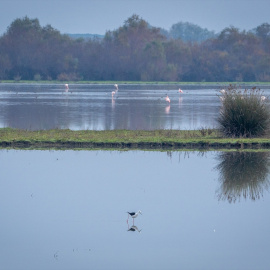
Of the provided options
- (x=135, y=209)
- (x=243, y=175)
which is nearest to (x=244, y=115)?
(x=243, y=175)

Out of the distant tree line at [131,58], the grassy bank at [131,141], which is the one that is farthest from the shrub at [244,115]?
the distant tree line at [131,58]

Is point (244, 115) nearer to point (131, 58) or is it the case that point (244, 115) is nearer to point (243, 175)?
point (243, 175)

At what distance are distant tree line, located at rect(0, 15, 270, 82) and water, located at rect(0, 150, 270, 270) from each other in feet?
270

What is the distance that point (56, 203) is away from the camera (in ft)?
42.6

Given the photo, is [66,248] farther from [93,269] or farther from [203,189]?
[203,189]

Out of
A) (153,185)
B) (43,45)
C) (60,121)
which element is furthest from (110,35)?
(153,185)

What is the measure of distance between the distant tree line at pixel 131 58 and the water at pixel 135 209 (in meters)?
82.4

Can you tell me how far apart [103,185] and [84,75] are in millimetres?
89360

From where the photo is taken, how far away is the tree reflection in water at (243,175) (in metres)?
14.0

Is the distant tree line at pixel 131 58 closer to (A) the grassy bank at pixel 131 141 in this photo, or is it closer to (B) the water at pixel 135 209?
(A) the grassy bank at pixel 131 141

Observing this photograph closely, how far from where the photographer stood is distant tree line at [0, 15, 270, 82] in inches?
3942

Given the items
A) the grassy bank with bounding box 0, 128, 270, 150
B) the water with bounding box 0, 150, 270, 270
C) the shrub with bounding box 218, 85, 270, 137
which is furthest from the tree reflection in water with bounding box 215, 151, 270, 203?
the shrub with bounding box 218, 85, 270, 137

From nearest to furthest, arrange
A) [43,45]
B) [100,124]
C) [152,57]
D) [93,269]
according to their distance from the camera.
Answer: [93,269]
[100,124]
[152,57]
[43,45]

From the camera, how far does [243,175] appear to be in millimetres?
15812
